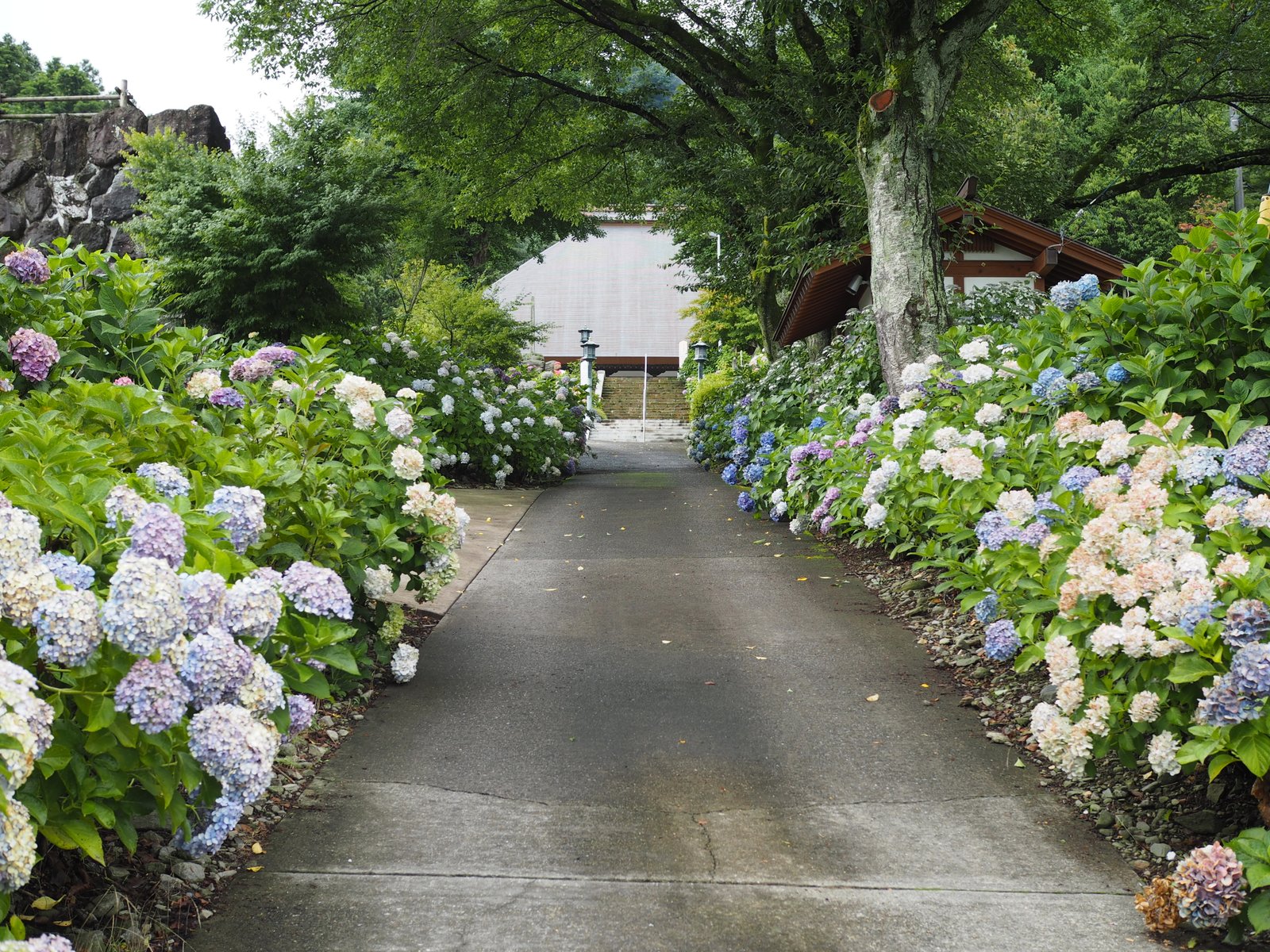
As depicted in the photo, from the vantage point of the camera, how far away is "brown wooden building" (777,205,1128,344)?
14.6 m

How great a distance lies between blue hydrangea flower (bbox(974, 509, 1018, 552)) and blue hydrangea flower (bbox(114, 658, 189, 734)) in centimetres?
310

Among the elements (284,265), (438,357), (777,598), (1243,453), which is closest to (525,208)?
(438,357)

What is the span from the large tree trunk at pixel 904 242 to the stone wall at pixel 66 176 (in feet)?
60.6

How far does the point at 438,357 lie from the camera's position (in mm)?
13961

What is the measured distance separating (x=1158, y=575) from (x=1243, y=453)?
0.80 metres

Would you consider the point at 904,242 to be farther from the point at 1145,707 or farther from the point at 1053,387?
the point at 1145,707

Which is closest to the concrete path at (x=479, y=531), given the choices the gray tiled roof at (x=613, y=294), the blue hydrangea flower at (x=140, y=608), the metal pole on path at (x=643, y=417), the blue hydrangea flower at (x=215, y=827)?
the blue hydrangea flower at (x=215, y=827)

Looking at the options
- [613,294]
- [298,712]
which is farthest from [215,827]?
[613,294]

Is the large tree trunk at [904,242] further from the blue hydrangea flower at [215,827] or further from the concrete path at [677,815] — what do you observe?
the blue hydrangea flower at [215,827]

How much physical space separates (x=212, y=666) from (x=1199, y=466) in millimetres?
3167

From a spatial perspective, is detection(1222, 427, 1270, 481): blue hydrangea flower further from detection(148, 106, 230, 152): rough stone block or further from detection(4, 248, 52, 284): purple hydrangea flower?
detection(148, 106, 230, 152): rough stone block

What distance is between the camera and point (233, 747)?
8.13 feet

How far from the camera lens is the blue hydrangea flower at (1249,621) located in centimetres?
281

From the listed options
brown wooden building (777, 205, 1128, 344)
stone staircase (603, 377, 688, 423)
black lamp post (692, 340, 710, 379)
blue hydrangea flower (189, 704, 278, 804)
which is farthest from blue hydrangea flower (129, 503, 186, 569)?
→ stone staircase (603, 377, 688, 423)
